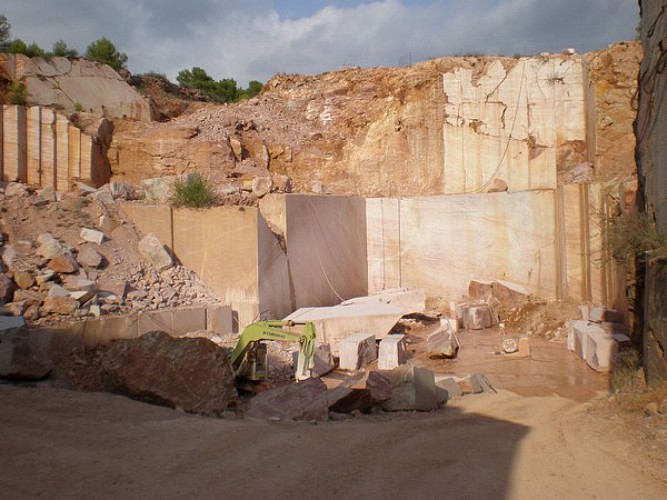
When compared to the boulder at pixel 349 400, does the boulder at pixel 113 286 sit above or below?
above

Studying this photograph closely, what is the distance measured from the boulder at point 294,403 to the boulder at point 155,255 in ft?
18.3

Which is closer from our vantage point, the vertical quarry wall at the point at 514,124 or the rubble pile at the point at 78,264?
the rubble pile at the point at 78,264

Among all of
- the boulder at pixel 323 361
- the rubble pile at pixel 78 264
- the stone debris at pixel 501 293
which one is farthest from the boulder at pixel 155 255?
the stone debris at pixel 501 293

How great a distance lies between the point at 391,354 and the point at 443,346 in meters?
1.37

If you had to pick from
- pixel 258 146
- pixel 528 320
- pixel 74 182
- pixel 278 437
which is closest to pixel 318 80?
pixel 258 146

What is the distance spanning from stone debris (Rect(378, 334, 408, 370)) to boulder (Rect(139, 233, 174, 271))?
4565 millimetres

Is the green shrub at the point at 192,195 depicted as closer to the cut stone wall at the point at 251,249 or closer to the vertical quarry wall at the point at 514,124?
the cut stone wall at the point at 251,249

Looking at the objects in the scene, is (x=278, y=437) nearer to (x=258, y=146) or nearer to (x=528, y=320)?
A: (x=528, y=320)

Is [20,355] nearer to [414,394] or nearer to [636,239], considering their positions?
[414,394]

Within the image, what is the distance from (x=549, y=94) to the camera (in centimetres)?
1877

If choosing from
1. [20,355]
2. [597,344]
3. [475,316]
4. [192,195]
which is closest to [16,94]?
[192,195]

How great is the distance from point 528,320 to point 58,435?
1159 cm

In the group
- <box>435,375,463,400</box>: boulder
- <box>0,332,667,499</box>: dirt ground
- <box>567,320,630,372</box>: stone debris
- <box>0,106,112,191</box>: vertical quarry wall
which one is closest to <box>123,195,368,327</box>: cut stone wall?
<box>0,106,112,191</box>: vertical quarry wall

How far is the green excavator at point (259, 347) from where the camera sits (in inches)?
324
